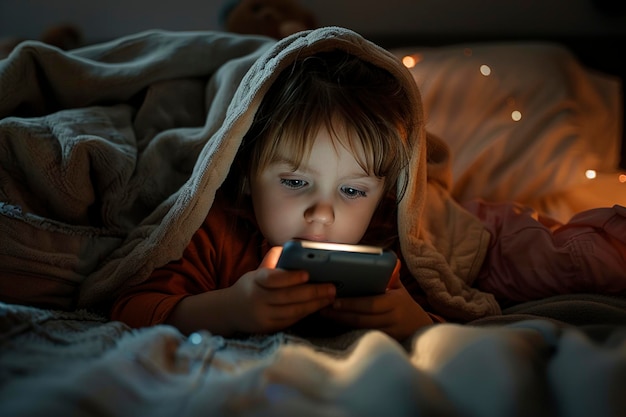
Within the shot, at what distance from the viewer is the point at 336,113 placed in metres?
0.84

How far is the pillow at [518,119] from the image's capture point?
1.26m

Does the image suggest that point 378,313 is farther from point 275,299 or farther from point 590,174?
point 590,174

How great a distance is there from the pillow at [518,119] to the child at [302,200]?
1.37 ft

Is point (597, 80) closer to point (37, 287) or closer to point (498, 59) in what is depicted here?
point (498, 59)

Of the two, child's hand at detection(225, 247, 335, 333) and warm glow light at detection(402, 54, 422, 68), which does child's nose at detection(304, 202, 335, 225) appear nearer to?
child's hand at detection(225, 247, 335, 333)

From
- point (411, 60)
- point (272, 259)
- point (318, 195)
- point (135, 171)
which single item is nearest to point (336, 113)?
point (318, 195)

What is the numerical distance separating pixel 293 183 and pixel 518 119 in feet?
2.23

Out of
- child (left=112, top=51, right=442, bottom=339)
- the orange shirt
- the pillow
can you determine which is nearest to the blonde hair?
child (left=112, top=51, right=442, bottom=339)

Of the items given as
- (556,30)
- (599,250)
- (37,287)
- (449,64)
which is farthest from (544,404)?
(556,30)

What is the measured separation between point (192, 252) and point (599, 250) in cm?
64

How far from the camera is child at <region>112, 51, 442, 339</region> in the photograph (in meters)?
0.78

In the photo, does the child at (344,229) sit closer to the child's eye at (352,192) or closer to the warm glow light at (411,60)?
the child's eye at (352,192)

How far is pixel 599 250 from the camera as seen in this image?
96 centimetres

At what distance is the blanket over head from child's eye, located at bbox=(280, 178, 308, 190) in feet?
0.30
